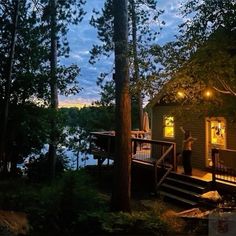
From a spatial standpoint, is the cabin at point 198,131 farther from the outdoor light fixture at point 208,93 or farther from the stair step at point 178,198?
the stair step at point 178,198

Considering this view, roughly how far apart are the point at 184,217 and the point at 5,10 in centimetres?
1221

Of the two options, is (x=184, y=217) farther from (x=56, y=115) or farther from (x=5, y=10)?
A: (x=5, y=10)

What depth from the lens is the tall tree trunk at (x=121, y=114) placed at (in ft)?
35.2

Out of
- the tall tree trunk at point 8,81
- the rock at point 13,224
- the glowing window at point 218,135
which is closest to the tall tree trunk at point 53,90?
the tall tree trunk at point 8,81

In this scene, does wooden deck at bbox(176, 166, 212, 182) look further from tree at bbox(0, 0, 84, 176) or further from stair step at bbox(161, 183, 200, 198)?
tree at bbox(0, 0, 84, 176)

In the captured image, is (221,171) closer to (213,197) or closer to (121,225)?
(213,197)

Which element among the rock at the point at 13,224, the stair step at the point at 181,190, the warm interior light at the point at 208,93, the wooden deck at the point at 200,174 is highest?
the warm interior light at the point at 208,93

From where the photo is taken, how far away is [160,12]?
1226 centimetres

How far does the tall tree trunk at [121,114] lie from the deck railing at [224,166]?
3812 millimetres

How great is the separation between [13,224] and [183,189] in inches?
324

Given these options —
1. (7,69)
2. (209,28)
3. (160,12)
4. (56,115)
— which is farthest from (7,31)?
(209,28)

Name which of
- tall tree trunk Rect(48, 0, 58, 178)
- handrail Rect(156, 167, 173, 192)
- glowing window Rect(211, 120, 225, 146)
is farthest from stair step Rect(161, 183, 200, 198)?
tall tree trunk Rect(48, 0, 58, 178)

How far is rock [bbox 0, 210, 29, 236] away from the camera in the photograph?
19.9 ft

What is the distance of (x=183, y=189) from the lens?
1391 cm
